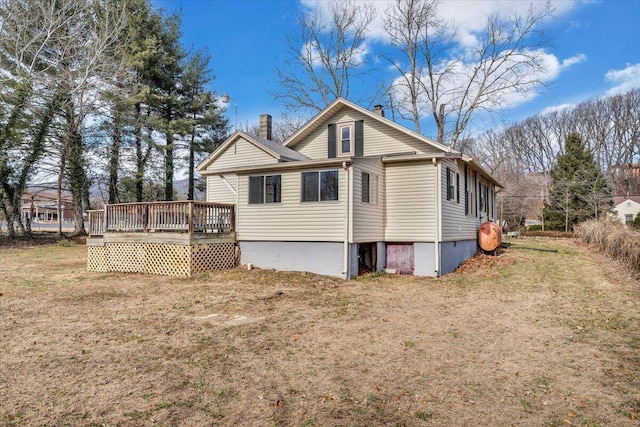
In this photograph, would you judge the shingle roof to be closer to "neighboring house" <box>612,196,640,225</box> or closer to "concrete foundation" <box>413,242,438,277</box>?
"concrete foundation" <box>413,242,438,277</box>

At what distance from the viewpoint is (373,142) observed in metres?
14.6

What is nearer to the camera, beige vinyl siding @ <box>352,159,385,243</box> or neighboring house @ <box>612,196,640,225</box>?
beige vinyl siding @ <box>352,159,385,243</box>

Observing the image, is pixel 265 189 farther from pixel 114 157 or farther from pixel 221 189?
pixel 114 157

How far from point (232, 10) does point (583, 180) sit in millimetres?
32411

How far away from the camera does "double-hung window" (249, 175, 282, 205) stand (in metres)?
12.6

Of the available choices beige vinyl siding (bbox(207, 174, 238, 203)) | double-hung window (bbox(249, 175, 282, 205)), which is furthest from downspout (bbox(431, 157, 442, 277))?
beige vinyl siding (bbox(207, 174, 238, 203))

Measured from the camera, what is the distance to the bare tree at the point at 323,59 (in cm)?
2806

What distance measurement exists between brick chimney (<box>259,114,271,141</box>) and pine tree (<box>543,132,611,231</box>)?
2859 centimetres

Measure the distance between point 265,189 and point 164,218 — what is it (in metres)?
3.32

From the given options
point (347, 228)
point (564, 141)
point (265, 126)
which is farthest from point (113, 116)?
point (564, 141)

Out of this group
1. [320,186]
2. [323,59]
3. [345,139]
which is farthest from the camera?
[323,59]

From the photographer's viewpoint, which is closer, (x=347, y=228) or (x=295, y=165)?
(x=347, y=228)

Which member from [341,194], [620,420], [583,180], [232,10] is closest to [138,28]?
[232,10]

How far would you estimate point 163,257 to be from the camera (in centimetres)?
1215
